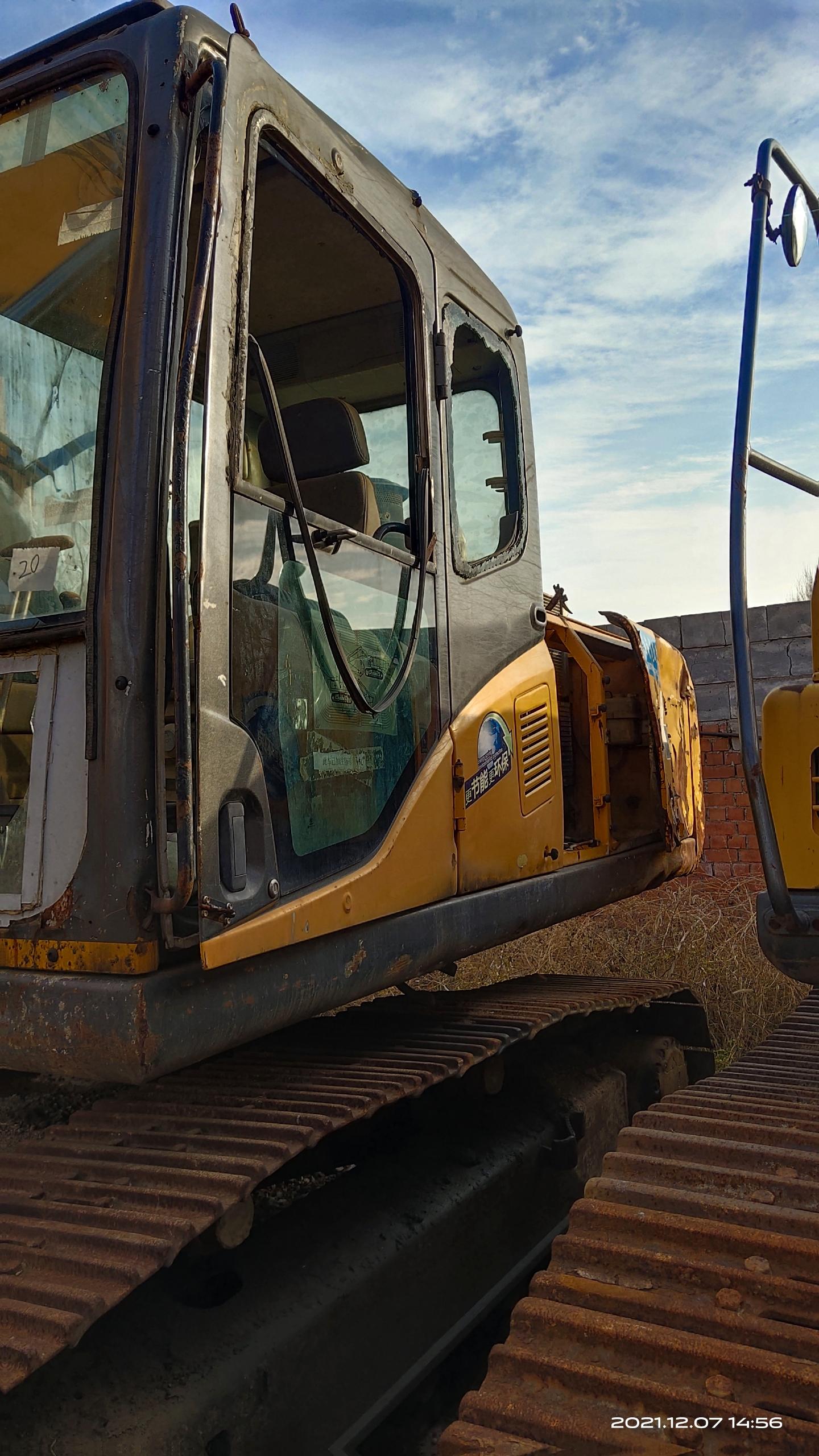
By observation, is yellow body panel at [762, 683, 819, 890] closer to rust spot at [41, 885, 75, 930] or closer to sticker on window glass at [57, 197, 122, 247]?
rust spot at [41, 885, 75, 930]

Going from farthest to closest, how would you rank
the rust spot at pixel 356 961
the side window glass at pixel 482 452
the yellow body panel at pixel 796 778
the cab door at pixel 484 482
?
the side window glass at pixel 482 452 → the cab door at pixel 484 482 → the yellow body panel at pixel 796 778 → the rust spot at pixel 356 961

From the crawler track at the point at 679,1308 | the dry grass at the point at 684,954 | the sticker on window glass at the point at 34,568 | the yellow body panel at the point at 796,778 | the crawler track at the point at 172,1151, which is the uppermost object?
the sticker on window glass at the point at 34,568

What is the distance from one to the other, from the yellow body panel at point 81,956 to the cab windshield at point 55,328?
0.56 metres

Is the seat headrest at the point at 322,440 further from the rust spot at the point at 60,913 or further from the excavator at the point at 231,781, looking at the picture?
the rust spot at the point at 60,913

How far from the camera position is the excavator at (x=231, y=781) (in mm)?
1773

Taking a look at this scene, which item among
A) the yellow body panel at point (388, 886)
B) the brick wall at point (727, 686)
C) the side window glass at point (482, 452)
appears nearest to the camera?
the yellow body panel at point (388, 886)

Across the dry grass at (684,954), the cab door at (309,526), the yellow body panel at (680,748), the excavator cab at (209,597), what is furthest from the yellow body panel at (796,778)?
the dry grass at (684,954)

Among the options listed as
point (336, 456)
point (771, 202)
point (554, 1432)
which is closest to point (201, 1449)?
point (554, 1432)

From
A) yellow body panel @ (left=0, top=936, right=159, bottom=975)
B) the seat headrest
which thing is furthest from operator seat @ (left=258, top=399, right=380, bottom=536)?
yellow body panel @ (left=0, top=936, right=159, bottom=975)

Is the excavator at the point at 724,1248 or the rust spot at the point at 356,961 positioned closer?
the excavator at the point at 724,1248

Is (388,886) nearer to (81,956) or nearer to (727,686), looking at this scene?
(81,956)

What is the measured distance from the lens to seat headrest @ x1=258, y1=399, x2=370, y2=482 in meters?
2.56

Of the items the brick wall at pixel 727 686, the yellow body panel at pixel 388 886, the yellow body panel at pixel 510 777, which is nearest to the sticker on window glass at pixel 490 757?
the yellow body panel at pixel 510 777

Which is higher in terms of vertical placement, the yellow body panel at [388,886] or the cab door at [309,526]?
the cab door at [309,526]
